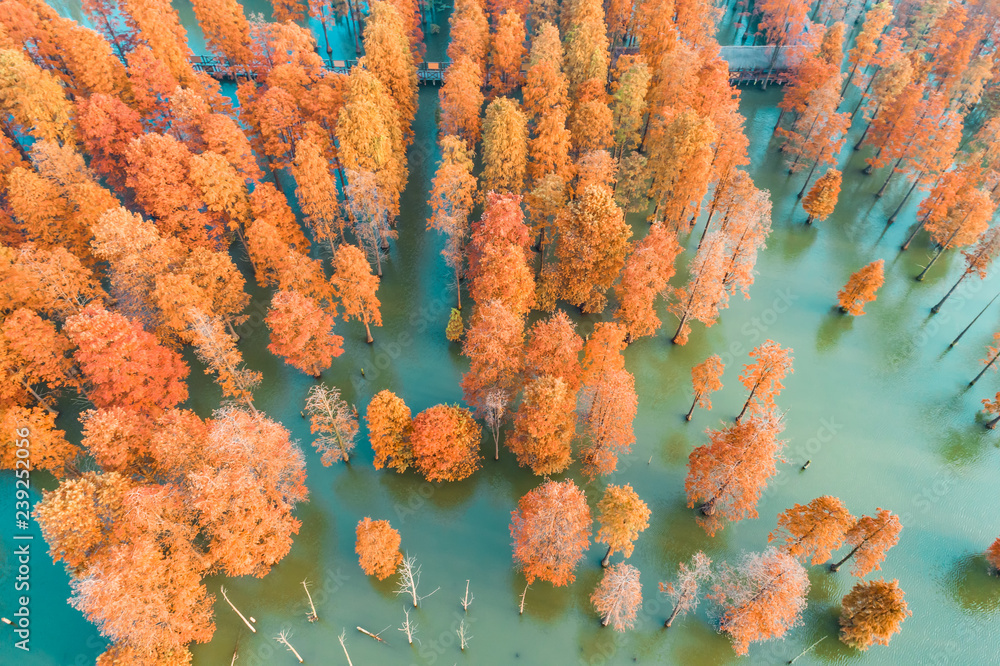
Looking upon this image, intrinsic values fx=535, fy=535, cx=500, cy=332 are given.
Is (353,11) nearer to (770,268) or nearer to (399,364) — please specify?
(399,364)

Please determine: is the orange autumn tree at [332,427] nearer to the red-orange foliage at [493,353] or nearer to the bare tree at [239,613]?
the red-orange foliage at [493,353]

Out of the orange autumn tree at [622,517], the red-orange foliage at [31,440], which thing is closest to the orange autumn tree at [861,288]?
the orange autumn tree at [622,517]

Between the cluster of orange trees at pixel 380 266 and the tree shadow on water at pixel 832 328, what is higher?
the cluster of orange trees at pixel 380 266

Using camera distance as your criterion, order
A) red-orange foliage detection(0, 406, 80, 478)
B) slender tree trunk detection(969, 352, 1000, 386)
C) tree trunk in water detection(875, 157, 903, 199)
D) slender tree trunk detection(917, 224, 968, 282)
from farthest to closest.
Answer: tree trunk in water detection(875, 157, 903, 199) < slender tree trunk detection(917, 224, 968, 282) < slender tree trunk detection(969, 352, 1000, 386) < red-orange foliage detection(0, 406, 80, 478)

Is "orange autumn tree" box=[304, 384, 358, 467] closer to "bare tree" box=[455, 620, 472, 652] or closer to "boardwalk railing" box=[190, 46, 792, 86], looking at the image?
"bare tree" box=[455, 620, 472, 652]

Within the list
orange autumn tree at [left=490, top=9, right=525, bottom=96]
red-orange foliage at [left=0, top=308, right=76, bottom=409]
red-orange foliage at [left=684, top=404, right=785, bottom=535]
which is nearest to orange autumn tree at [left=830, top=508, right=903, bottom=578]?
red-orange foliage at [left=684, top=404, right=785, bottom=535]

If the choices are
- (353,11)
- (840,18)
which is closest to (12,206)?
(353,11)
